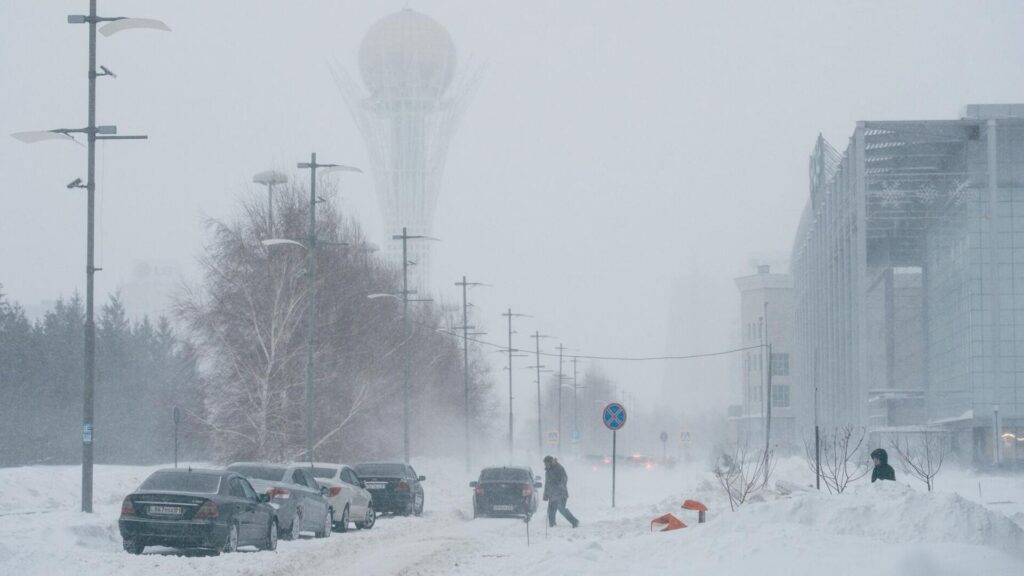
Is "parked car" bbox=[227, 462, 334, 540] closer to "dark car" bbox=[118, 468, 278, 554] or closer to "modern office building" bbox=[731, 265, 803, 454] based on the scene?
"dark car" bbox=[118, 468, 278, 554]

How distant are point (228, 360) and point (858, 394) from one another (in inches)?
1488

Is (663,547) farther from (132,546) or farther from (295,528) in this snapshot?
(295,528)

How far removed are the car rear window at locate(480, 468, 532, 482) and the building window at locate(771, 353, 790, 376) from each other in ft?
314

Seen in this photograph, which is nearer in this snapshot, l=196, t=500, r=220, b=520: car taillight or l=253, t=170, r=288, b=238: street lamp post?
l=196, t=500, r=220, b=520: car taillight

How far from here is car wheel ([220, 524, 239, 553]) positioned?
20.0m

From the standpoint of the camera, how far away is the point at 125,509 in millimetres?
19719

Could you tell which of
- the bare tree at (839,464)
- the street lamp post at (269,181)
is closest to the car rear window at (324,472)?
the bare tree at (839,464)

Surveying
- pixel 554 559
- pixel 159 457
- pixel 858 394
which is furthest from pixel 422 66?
pixel 554 559

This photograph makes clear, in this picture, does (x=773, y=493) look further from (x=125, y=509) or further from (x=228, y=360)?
(x=228, y=360)

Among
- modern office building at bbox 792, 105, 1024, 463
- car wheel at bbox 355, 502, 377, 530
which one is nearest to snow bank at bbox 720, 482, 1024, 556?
car wheel at bbox 355, 502, 377, 530

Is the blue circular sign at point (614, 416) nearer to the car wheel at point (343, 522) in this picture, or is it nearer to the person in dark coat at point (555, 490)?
the person in dark coat at point (555, 490)

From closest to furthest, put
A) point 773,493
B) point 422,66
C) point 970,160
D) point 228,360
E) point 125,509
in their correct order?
point 125,509 < point 773,493 < point 228,360 < point 970,160 < point 422,66

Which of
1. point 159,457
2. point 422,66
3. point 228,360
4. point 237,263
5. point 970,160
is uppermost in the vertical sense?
point 422,66

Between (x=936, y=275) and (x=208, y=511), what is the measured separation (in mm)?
60383
